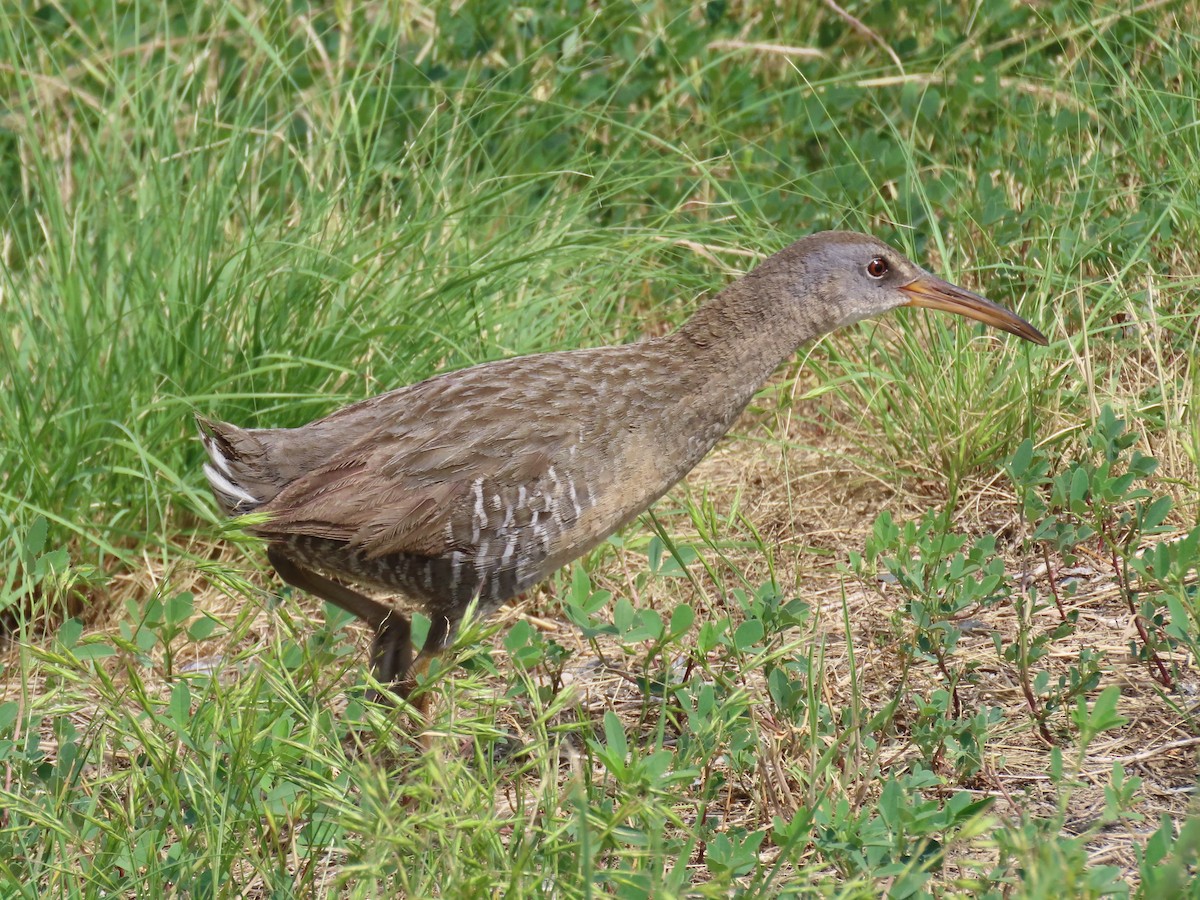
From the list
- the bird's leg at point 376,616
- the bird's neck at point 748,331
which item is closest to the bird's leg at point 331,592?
the bird's leg at point 376,616

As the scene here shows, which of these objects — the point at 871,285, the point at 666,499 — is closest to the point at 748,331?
the point at 871,285

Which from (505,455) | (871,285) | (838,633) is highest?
(871,285)

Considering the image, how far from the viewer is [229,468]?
3.97 metres

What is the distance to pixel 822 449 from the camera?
15.9 feet

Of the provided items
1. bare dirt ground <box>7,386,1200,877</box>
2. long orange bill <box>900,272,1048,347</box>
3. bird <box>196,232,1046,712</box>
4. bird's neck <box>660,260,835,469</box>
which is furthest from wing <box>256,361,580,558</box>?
long orange bill <box>900,272,1048,347</box>

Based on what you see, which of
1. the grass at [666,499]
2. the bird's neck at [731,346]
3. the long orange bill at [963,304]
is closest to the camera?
the grass at [666,499]

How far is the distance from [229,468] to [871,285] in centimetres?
176

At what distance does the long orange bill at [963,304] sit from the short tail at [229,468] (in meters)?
1.83

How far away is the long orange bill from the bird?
0.27 ft

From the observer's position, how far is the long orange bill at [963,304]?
4324 millimetres

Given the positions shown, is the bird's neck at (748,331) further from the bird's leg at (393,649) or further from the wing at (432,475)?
the bird's leg at (393,649)

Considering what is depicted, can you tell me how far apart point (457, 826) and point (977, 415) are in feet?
8.07

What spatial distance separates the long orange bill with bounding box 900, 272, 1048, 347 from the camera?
432 centimetres

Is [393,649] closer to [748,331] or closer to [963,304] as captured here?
[748,331]
